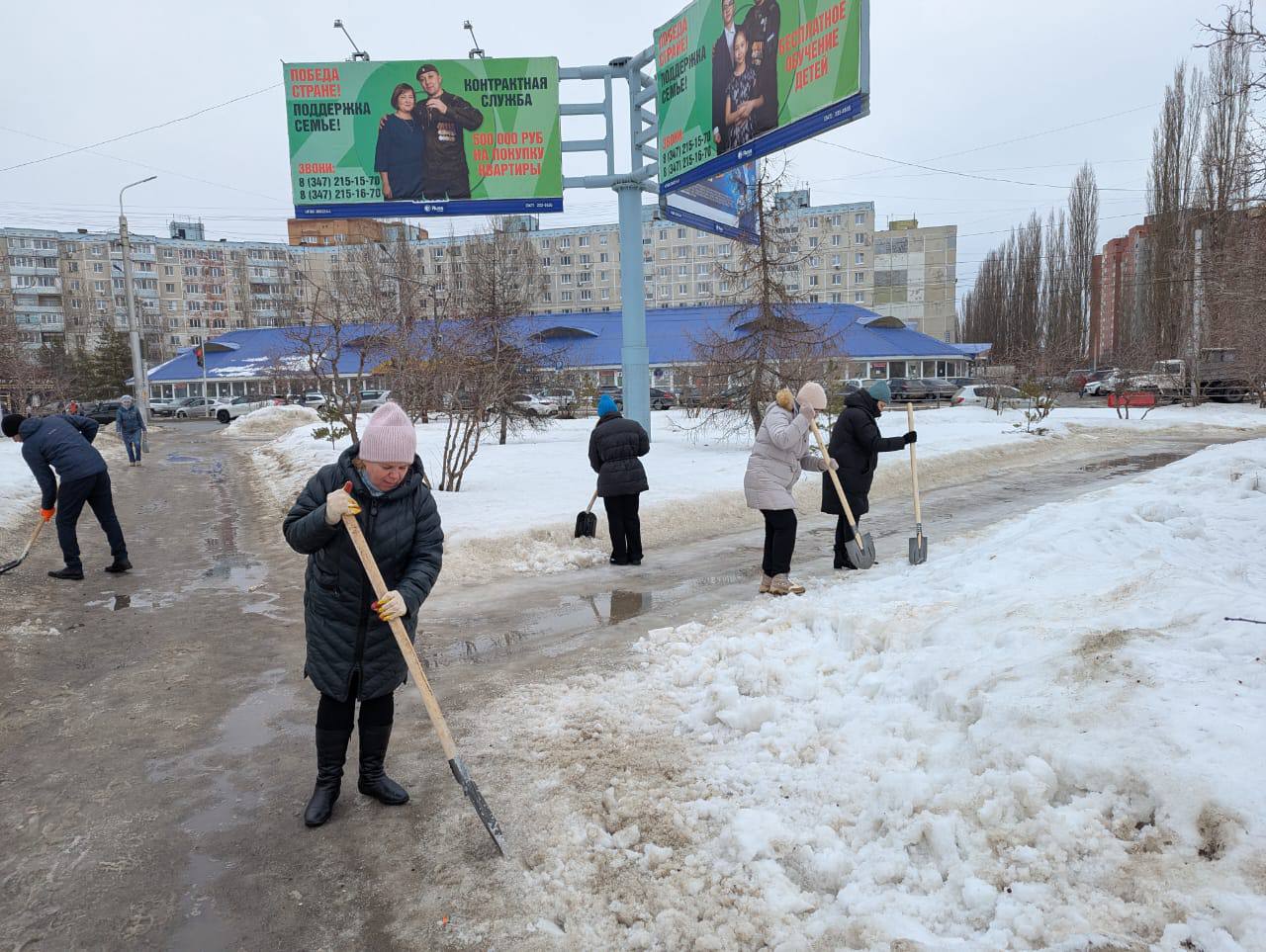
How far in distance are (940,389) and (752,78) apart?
33.5m

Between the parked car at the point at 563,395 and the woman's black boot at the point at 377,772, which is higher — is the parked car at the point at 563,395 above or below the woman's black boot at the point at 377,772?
above

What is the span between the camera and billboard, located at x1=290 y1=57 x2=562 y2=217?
628 inches

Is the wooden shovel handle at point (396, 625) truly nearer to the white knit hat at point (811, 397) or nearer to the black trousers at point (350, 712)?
the black trousers at point (350, 712)

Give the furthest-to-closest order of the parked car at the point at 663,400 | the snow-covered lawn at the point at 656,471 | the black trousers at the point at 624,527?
1. the parked car at the point at 663,400
2. the snow-covered lawn at the point at 656,471
3. the black trousers at the point at 624,527

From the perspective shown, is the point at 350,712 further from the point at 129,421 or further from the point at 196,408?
the point at 196,408

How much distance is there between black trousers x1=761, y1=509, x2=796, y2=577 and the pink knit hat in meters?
3.85

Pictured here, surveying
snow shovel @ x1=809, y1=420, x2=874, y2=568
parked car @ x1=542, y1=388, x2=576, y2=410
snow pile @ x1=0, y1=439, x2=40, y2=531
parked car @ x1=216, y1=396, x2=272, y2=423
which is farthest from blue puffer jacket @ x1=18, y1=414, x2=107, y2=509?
parked car @ x1=216, y1=396, x2=272, y2=423

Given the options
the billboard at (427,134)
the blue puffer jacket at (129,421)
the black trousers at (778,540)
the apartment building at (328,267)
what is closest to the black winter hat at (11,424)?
the black trousers at (778,540)

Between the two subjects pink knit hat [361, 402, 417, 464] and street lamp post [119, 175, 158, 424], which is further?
street lamp post [119, 175, 158, 424]

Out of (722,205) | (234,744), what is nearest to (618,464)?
(234,744)

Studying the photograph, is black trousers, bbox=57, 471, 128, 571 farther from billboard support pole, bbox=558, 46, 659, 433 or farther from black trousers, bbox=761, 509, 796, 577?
billboard support pole, bbox=558, 46, 659, 433

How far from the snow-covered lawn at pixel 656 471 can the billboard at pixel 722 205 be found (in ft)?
15.9

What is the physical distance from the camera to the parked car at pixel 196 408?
4953 centimetres

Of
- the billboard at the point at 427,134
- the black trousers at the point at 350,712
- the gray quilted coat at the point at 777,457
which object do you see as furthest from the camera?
the billboard at the point at 427,134
